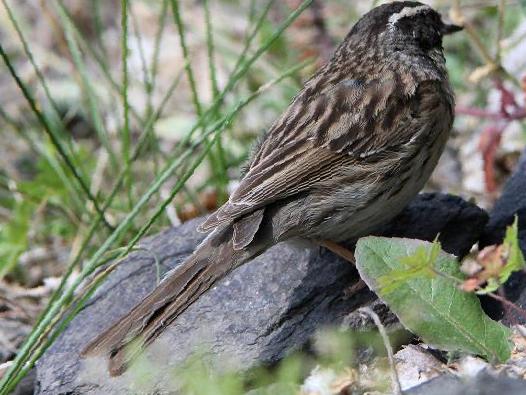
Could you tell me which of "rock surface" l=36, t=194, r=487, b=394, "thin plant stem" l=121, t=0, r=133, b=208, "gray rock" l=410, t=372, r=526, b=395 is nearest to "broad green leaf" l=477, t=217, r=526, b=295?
"gray rock" l=410, t=372, r=526, b=395

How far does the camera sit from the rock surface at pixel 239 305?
3709mm

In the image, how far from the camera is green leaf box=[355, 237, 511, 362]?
3203mm

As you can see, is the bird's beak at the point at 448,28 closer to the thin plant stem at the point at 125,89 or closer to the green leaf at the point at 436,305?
the thin plant stem at the point at 125,89

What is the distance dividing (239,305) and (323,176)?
63cm

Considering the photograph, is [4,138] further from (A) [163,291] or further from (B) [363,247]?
(B) [363,247]

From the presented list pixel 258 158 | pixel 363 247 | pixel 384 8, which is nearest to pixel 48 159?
pixel 258 158

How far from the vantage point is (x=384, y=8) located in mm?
4676

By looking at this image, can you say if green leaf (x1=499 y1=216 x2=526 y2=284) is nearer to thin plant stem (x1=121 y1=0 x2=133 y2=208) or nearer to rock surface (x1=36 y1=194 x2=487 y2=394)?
rock surface (x1=36 y1=194 x2=487 y2=394)

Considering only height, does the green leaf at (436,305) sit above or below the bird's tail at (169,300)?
below

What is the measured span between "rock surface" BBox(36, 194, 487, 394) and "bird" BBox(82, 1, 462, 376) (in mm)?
128

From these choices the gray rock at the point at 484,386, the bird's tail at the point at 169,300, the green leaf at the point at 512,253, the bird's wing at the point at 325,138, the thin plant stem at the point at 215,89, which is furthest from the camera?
the thin plant stem at the point at 215,89

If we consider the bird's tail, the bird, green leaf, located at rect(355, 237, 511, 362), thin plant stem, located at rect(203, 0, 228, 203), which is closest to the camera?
green leaf, located at rect(355, 237, 511, 362)

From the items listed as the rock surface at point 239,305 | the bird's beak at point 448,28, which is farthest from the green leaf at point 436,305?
the bird's beak at point 448,28

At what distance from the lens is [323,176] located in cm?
402
